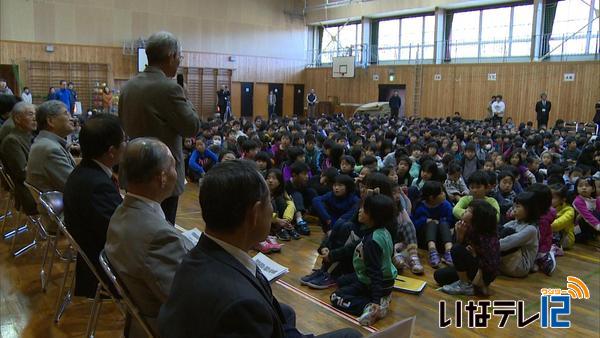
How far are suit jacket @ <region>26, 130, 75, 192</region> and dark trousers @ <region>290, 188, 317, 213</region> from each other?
2.84 metres

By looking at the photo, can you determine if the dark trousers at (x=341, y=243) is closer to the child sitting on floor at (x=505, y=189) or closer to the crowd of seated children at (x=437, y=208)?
the crowd of seated children at (x=437, y=208)

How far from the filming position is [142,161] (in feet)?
6.75

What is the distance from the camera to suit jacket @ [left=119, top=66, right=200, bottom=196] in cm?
267

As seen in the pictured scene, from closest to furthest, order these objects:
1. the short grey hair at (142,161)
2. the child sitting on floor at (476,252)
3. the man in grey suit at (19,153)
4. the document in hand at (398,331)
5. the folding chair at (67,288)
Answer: the document in hand at (398,331), the short grey hair at (142,161), the folding chair at (67,288), the child sitting on floor at (476,252), the man in grey suit at (19,153)

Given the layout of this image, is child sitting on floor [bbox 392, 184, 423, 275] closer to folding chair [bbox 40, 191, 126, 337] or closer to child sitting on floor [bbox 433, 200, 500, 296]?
child sitting on floor [bbox 433, 200, 500, 296]

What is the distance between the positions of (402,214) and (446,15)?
16137mm

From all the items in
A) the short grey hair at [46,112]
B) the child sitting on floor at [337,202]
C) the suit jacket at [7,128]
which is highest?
the short grey hair at [46,112]

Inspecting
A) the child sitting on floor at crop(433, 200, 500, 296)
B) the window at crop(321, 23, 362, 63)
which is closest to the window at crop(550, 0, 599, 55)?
the window at crop(321, 23, 362, 63)

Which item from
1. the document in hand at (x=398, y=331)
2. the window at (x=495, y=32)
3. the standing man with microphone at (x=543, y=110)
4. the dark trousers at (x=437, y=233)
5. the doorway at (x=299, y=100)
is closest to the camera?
the document in hand at (x=398, y=331)

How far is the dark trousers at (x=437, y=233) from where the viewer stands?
186 inches

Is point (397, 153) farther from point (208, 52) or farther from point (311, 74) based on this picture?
point (311, 74)

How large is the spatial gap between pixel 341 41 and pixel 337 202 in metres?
18.6

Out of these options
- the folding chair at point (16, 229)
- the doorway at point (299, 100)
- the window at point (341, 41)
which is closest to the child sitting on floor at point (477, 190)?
the folding chair at point (16, 229)

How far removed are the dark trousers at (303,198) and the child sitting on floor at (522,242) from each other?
7.63 ft
